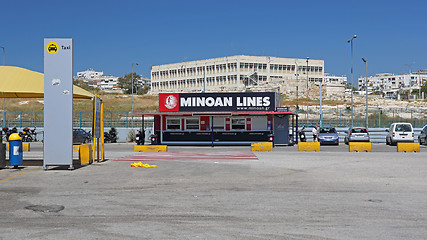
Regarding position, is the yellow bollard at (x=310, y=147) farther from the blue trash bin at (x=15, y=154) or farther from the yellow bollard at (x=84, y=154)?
the blue trash bin at (x=15, y=154)

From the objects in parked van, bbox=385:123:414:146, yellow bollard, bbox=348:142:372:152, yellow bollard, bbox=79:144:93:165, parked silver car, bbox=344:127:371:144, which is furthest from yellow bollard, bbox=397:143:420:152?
yellow bollard, bbox=79:144:93:165

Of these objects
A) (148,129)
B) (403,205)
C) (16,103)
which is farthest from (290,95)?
(403,205)

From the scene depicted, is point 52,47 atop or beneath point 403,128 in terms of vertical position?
atop

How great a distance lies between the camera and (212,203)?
10531 millimetres

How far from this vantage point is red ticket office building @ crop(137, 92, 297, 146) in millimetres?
36031

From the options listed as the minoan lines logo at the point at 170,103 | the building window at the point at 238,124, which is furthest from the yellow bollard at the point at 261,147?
the minoan lines logo at the point at 170,103

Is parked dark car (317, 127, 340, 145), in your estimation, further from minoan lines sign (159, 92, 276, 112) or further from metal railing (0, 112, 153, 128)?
metal railing (0, 112, 153, 128)

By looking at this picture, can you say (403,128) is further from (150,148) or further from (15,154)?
(15,154)

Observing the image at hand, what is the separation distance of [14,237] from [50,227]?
79 centimetres

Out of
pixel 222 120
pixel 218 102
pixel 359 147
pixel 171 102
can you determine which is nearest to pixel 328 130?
pixel 222 120

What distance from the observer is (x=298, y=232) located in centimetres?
777

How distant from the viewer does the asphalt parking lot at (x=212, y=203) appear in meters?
7.86

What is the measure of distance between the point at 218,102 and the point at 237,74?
3568 inches

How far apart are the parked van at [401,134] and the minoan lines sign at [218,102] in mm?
9579
